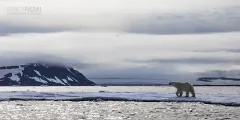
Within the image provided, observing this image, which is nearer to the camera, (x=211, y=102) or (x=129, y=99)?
(x=211, y=102)

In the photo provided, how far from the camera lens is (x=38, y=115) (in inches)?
1686

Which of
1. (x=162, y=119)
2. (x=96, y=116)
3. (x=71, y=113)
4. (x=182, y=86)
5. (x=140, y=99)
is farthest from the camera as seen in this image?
(x=182, y=86)

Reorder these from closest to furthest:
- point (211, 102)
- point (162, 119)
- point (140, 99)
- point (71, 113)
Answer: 1. point (162, 119)
2. point (71, 113)
3. point (211, 102)
4. point (140, 99)

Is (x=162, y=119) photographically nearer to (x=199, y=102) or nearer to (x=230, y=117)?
(x=230, y=117)

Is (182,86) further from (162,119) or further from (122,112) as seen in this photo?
(162,119)

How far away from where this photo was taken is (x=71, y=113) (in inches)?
1740

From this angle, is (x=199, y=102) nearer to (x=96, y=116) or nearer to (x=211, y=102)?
(x=211, y=102)

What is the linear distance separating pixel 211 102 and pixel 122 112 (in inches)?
574

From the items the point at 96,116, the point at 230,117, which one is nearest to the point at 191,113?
the point at 230,117

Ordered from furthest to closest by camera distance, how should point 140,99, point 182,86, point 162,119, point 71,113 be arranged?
point 182,86, point 140,99, point 71,113, point 162,119

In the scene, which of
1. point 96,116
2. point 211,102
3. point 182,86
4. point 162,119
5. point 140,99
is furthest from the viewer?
point 182,86

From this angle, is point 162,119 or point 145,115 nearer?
point 162,119

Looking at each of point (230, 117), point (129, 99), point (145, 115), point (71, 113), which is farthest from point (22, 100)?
point (230, 117)

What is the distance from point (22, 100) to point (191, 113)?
28038 mm
